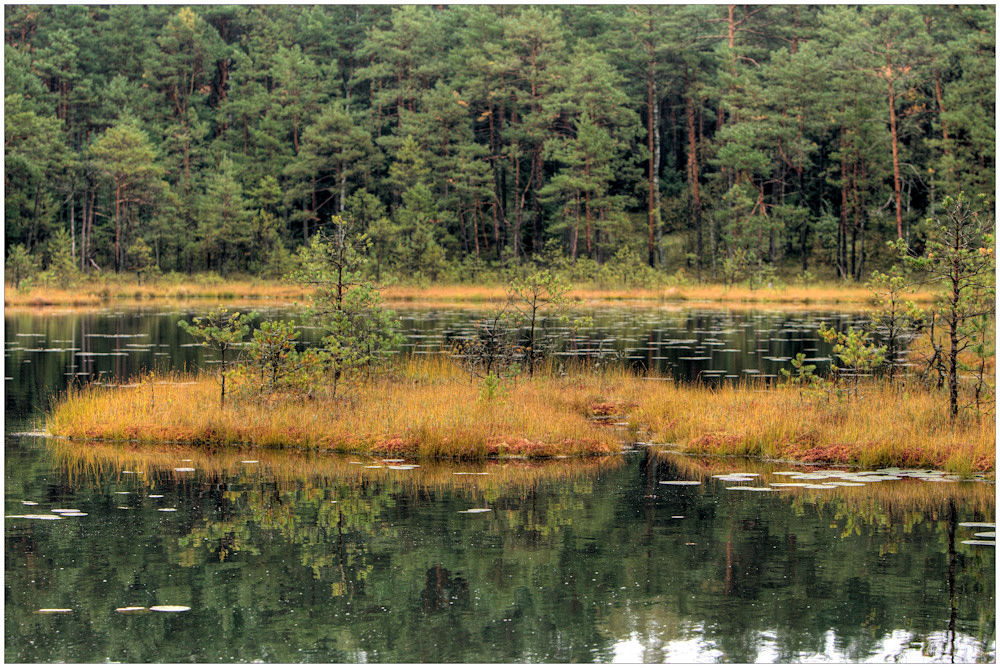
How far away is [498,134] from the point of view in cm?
7675

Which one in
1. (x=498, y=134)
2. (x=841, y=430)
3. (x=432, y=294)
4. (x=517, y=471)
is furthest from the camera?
(x=498, y=134)

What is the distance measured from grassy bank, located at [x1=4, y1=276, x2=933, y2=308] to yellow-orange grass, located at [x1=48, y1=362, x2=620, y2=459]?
129ft

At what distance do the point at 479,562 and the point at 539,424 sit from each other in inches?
246

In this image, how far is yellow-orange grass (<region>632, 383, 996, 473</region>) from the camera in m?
14.2

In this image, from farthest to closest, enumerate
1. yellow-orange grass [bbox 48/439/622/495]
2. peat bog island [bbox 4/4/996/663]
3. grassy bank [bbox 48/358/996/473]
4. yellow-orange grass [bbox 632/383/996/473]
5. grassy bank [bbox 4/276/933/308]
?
1. grassy bank [bbox 4/276/933/308]
2. grassy bank [bbox 48/358/996/473]
3. yellow-orange grass [bbox 632/383/996/473]
4. yellow-orange grass [bbox 48/439/622/495]
5. peat bog island [bbox 4/4/996/663]

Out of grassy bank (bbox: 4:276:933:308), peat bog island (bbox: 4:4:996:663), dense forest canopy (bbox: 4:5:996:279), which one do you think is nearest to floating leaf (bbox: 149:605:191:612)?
peat bog island (bbox: 4:4:996:663)

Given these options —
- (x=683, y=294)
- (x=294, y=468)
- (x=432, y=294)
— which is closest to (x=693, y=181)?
(x=683, y=294)

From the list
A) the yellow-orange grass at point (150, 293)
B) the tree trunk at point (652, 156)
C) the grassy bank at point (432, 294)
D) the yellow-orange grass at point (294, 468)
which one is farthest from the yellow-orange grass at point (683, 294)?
the yellow-orange grass at point (294, 468)

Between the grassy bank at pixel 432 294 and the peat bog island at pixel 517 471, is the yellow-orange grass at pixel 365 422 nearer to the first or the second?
the peat bog island at pixel 517 471

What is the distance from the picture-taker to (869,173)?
65875 mm

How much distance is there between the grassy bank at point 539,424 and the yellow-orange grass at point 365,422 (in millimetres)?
17

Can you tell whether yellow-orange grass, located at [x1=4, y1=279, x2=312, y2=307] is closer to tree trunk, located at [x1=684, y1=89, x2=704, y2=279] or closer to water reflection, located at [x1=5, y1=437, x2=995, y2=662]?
tree trunk, located at [x1=684, y1=89, x2=704, y2=279]

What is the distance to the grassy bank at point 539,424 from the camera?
47.9ft

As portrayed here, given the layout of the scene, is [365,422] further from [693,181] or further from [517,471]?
[693,181]
